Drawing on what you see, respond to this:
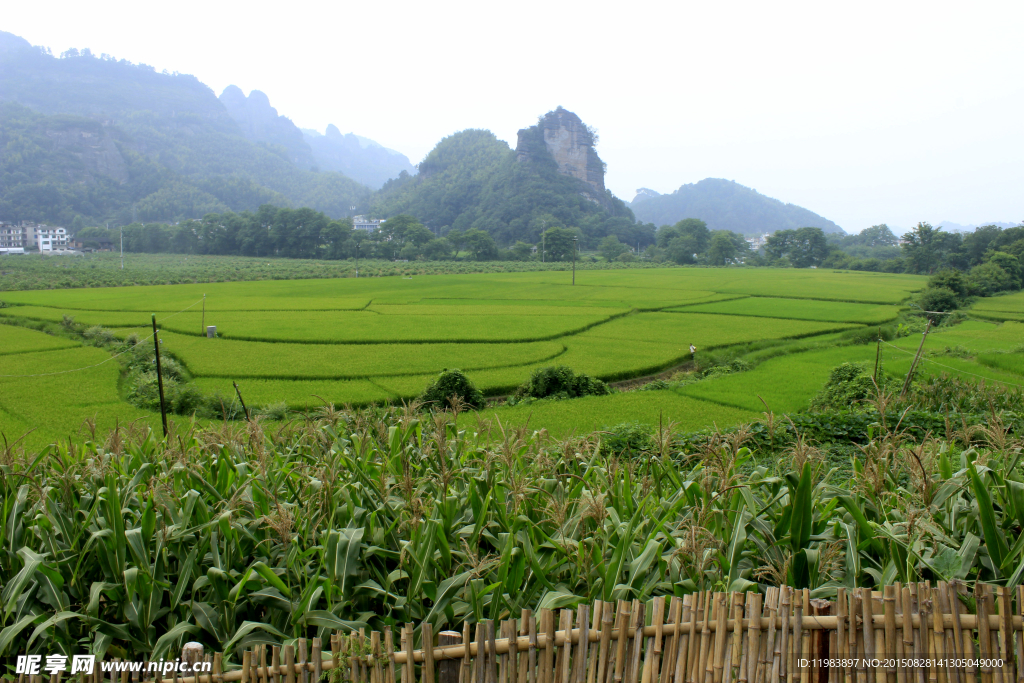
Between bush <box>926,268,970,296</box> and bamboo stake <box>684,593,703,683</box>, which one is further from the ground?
bush <box>926,268,970,296</box>

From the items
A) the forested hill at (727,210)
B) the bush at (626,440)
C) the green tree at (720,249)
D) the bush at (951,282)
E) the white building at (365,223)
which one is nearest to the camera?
the bush at (626,440)

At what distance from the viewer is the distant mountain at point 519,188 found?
9256cm

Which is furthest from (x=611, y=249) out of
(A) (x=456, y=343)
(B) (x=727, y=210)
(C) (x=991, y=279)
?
(B) (x=727, y=210)

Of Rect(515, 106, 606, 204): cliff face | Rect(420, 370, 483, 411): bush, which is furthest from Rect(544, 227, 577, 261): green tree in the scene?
Rect(420, 370, 483, 411): bush

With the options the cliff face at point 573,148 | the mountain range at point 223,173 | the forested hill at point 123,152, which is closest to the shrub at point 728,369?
the mountain range at point 223,173

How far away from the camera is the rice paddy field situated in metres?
10.9

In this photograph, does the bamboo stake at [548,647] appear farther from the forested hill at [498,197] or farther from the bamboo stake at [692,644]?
the forested hill at [498,197]

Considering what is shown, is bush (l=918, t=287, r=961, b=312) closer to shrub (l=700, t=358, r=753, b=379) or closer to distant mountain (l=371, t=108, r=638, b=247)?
shrub (l=700, t=358, r=753, b=379)

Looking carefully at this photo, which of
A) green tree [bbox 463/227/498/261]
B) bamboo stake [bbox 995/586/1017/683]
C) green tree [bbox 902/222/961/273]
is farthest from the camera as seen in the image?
green tree [bbox 463/227/498/261]

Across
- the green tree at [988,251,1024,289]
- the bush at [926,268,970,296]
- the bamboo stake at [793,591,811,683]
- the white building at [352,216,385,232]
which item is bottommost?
the bamboo stake at [793,591,811,683]

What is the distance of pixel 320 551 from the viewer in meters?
2.58

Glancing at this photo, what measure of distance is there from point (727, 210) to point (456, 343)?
157 meters

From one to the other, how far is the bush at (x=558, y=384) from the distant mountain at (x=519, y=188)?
243 feet

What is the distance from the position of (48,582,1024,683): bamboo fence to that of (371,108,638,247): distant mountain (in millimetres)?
84295
